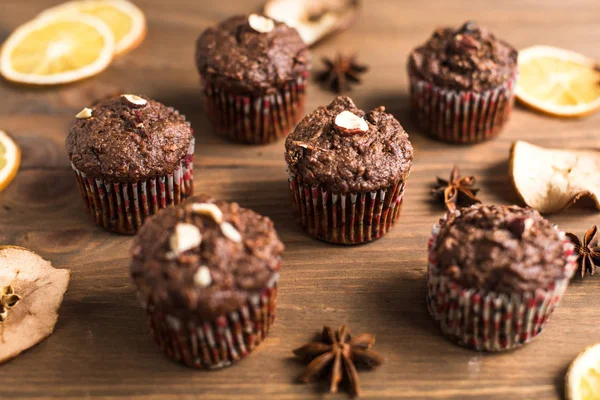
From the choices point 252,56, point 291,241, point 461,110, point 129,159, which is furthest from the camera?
point 461,110

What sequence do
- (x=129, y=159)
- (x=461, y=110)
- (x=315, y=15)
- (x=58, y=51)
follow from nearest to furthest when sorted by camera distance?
(x=129, y=159), (x=461, y=110), (x=58, y=51), (x=315, y=15)

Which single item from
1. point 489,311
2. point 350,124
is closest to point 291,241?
point 350,124

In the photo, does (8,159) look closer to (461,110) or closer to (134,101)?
(134,101)

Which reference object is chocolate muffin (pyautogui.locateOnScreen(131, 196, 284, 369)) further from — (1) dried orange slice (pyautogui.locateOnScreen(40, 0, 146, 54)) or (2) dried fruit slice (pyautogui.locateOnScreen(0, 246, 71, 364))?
(1) dried orange slice (pyautogui.locateOnScreen(40, 0, 146, 54))

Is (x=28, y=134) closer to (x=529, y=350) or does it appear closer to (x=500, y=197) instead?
(x=500, y=197)

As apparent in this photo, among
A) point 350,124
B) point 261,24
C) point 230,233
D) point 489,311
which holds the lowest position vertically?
point 489,311

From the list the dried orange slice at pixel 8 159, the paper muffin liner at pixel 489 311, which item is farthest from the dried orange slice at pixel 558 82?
the dried orange slice at pixel 8 159
